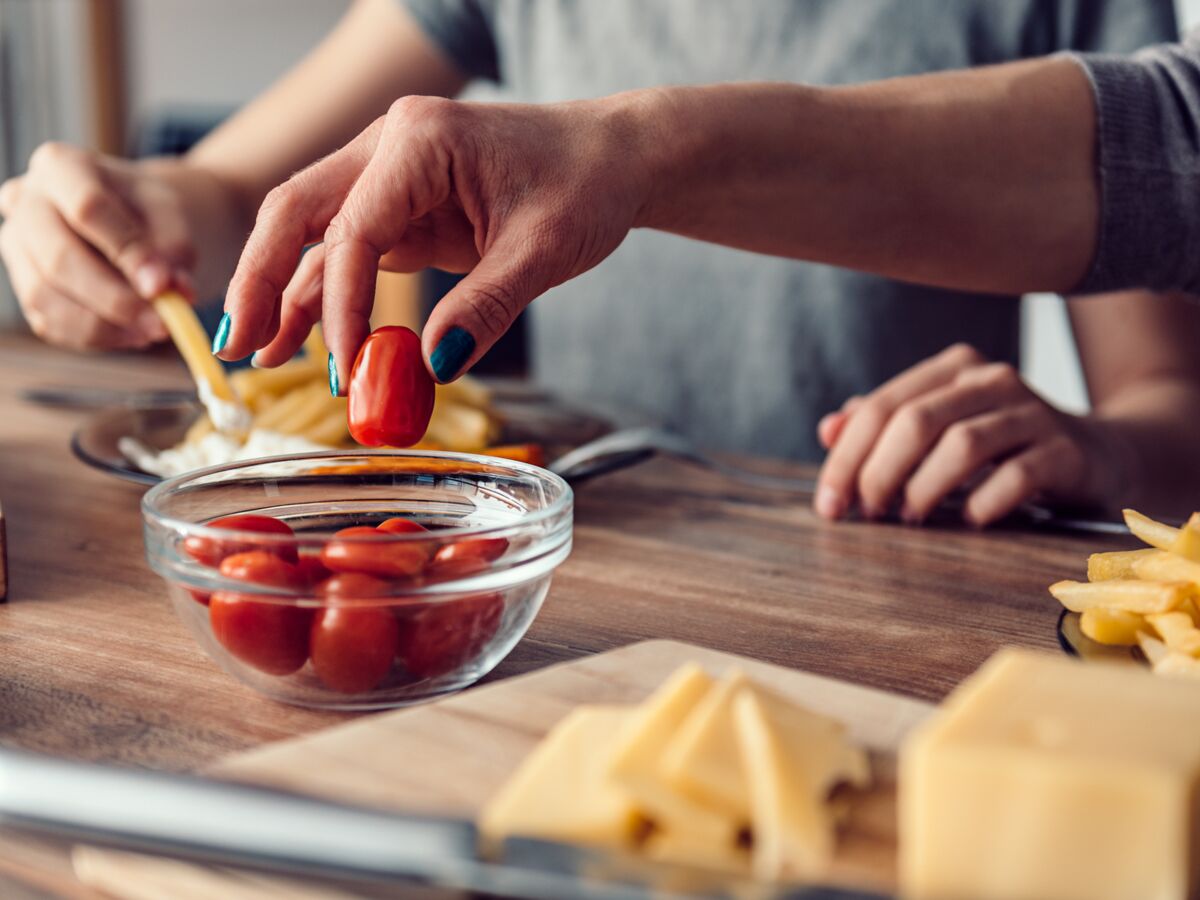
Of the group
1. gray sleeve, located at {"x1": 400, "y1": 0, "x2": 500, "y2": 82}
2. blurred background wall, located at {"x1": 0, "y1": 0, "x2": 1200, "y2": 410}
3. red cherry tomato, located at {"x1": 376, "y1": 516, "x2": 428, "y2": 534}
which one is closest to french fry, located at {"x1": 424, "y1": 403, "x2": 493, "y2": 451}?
red cherry tomato, located at {"x1": 376, "y1": 516, "x2": 428, "y2": 534}

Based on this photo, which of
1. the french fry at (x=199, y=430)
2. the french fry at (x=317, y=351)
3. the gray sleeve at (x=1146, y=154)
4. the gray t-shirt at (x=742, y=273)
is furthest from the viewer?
the gray t-shirt at (x=742, y=273)

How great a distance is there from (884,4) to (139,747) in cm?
154

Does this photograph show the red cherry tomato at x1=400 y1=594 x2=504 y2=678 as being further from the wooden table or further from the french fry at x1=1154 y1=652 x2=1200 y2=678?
the french fry at x1=1154 y1=652 x2=1200 y2=678

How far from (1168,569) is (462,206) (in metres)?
0.56

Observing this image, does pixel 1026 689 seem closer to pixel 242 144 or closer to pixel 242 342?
pixel 242 342

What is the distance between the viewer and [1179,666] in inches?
27.5

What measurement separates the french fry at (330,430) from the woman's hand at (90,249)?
0.30 m

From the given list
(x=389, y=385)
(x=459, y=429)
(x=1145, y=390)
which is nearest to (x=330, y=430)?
(x=459, y=429)

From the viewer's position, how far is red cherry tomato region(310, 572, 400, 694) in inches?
28.3

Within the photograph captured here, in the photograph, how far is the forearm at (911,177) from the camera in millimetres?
1075

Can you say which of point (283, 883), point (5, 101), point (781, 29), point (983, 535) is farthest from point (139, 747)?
point (5, 101)

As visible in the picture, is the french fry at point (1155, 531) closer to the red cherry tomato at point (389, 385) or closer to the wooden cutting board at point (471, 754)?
the wooden cutting board at point (471, 754)

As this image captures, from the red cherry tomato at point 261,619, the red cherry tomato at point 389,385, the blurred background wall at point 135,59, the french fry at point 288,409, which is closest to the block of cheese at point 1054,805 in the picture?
the red cherry tomato at point 261,619

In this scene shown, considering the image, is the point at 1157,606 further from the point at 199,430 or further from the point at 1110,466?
the point at 199,430
